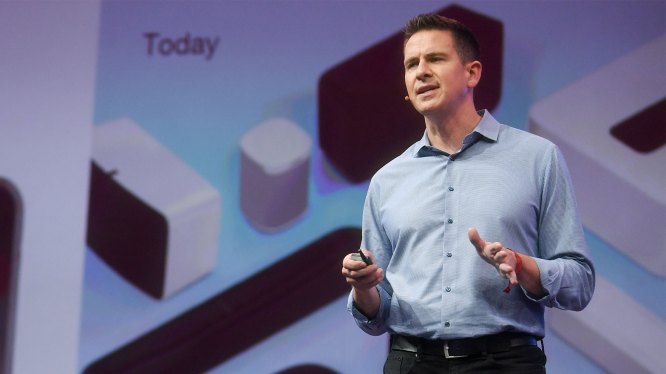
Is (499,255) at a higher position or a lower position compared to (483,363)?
higher

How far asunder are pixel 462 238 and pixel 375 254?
287mm

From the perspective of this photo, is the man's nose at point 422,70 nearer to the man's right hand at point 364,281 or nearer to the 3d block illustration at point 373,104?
the man's right hand at point 364,281

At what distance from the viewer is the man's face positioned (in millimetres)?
1936

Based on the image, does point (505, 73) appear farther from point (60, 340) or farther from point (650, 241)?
point (60, 340)

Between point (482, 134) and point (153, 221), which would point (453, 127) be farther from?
point (153, 221)

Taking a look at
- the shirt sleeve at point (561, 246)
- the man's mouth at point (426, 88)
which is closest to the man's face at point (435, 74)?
the man's mouth at point (426, 88)

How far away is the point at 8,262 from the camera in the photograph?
124 inches

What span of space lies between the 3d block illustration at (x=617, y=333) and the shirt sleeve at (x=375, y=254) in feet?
→ 4.12

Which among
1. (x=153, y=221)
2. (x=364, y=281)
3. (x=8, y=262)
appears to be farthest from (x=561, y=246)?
(x=8, y=262)

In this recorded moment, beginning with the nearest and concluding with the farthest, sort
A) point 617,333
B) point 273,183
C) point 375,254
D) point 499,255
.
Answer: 1. point 499,255
2. point 375,254
3. point 617,333
4. point 273,183

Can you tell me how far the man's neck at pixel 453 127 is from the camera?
197cm

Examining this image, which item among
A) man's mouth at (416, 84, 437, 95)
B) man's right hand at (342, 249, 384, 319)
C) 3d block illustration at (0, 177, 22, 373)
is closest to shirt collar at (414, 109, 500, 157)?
man's mouth at (416, 84, 437, 95)

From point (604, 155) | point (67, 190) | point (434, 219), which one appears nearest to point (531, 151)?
point (434, 219)

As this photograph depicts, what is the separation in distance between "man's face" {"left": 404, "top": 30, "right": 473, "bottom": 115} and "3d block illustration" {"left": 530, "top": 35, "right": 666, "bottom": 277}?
125 cm
